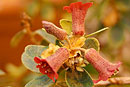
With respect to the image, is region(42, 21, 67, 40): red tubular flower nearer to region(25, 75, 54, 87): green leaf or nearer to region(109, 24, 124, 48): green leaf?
region(25, 75, 54, 87): green leaf

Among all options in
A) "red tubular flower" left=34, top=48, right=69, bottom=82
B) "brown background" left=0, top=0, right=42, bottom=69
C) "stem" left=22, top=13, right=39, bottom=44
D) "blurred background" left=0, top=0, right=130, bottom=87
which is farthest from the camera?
"brown background" left=0, top=0, right=42, bottom=69

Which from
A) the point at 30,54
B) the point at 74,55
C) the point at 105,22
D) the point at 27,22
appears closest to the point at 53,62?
the point at 74,55

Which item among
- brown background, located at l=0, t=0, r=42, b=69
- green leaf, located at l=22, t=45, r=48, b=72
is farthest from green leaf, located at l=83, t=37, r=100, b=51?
brown background, located at l=0, t=0, r=42, b=69

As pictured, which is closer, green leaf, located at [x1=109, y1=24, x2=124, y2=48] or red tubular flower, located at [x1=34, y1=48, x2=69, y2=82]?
red tubular flower, located at [x1=34, y1=48, x2=69, y2=82]

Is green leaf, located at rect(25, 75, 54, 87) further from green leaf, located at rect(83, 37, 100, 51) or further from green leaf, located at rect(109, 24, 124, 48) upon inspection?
green leaf, located at rect(109, 24, 124, 48)

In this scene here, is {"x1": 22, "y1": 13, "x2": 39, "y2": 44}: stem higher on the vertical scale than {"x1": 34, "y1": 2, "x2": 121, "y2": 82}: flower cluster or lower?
higher

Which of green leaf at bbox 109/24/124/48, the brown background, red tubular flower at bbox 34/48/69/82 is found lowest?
red tubular flower at bbox 34/48/69/82

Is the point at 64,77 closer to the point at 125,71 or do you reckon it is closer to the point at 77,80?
the point at 77,80

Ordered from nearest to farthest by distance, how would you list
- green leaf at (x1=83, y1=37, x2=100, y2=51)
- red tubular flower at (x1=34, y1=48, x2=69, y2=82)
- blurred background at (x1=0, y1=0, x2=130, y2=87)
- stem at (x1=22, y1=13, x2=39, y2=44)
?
red tubular flower at (x1=34, y1=48, x2=69, y2=82) → green leaf at (x1=83, y1=37, x2=100, y2=51) → stem at (x1=22, y1=13, x2=39, y2=44) → blurred background at (x1=0, y1=0, x2=130, y2=87)
